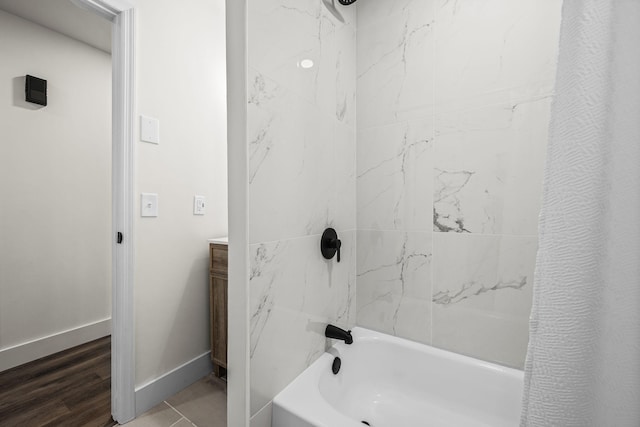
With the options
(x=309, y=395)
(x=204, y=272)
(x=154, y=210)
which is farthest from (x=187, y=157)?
(x=309, y=395)

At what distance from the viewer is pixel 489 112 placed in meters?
1.09

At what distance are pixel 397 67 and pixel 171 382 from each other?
2.06m

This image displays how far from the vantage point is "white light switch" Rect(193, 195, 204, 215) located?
1.72 meters

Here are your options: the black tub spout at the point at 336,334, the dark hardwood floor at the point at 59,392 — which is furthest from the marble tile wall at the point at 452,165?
the dark hardwood floor at the point at 59,392

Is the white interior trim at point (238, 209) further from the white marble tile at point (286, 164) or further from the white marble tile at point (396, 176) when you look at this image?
the white marble tile at point (396, 176)

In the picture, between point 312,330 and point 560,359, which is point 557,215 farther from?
point 312,330

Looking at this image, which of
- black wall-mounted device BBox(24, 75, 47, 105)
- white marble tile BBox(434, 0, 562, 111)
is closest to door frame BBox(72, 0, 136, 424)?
black wall-mounted device BBox(24, 75, 47, 105)

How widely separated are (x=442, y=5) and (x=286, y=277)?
51.0 inches

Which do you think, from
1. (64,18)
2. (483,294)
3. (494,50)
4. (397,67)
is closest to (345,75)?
(397,67)

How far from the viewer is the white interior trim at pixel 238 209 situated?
782 millimetres

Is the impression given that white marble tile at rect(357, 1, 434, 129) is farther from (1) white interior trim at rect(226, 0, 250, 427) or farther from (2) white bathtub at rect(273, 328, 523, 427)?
(2) white bathtub at rect(273, 328, 523, 427)

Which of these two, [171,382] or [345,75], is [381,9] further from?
[171,382]

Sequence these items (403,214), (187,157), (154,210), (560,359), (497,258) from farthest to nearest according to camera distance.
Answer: (187,157), (154,210), (403,214), (497,258), (560,359)

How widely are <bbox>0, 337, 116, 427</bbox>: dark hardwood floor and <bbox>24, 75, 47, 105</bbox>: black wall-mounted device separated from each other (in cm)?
184
